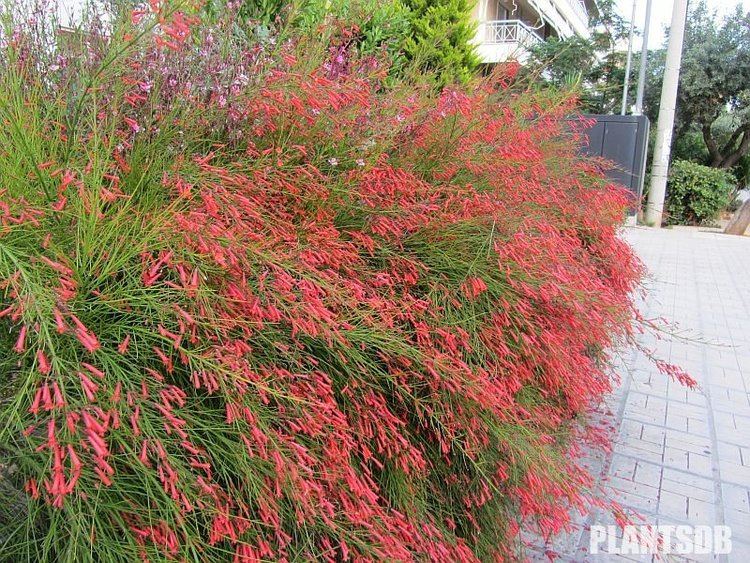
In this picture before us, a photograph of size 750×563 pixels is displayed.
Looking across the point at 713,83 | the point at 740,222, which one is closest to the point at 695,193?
the point at 740,222

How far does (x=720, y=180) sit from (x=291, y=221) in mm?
16191

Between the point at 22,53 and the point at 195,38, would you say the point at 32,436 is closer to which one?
the point at 22,53

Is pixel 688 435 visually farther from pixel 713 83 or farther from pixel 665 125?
pixel 713 83

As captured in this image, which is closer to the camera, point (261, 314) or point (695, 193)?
point (261, 314)

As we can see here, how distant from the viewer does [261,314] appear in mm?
1455

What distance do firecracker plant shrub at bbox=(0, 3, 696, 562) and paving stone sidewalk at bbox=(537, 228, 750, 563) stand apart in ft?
2.74

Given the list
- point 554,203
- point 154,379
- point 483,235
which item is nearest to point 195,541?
point 154,379

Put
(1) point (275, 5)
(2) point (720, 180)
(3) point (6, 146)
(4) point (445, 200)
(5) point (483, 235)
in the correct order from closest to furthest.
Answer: (3) point (6, 146) → (5) point (483, 235) → (4) point (445, 200) → (1) point (275, 5) → (2) point (720, 180)

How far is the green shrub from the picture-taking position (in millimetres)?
15312

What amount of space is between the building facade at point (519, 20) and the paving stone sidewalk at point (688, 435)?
34.2 ft

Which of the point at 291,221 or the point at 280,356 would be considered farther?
the point at 291,221

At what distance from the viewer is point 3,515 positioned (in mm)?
1305


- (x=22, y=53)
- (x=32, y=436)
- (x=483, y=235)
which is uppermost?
(x=22, y=53)

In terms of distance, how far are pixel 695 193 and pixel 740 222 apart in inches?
63.6
